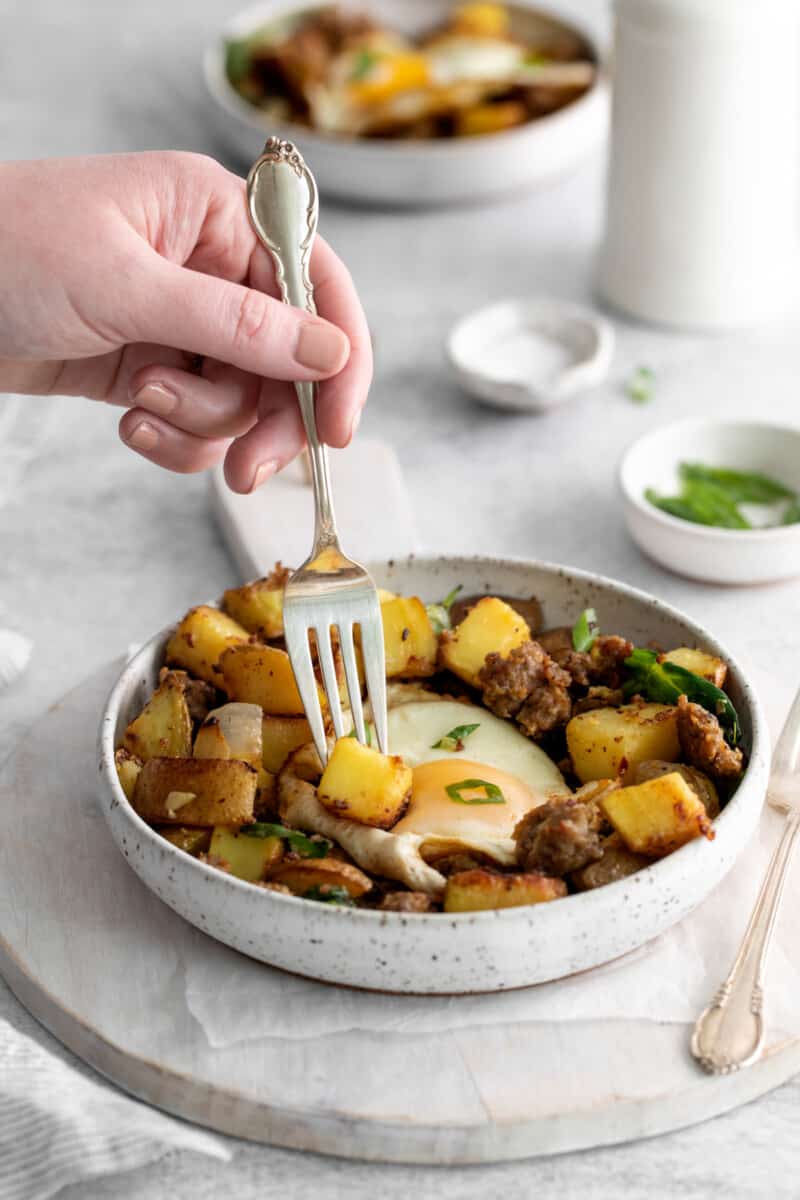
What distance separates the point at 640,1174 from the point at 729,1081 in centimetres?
15

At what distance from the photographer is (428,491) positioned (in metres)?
3.13

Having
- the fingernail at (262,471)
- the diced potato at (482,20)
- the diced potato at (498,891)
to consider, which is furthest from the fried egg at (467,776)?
the diced potato at (482,20)

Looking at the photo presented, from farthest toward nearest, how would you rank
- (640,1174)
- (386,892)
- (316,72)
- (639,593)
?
(316,72) < (639,593) < (386,892) < (640,1174)

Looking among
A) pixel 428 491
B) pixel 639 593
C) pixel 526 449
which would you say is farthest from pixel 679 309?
pixel 639 593

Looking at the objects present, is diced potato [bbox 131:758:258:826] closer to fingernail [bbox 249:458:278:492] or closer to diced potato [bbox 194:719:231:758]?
diced potato [bbox 194:719:231:758]

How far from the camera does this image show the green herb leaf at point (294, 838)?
1790 mm

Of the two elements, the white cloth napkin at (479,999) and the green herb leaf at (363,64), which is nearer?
the white cloth napkin at (479,999)

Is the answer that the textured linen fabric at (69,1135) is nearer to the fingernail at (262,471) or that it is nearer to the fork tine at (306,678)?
the fork tine at (306,678)

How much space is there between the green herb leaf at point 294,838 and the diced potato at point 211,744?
140 millimetres

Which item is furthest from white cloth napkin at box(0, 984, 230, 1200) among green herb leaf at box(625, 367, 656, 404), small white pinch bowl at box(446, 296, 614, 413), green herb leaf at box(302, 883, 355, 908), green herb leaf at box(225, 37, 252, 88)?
green herb leaf at box(225, 37, 252, 88)

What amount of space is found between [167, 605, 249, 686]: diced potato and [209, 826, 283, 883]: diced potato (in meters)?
0.35

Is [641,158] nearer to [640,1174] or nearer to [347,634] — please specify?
[347,634]

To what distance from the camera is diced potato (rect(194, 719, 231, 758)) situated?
1909 mm

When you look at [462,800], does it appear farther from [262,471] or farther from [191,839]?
[262,471]
